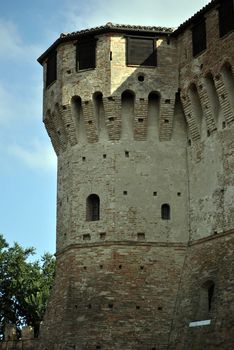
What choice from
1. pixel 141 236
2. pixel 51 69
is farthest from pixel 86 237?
pixel 51 69

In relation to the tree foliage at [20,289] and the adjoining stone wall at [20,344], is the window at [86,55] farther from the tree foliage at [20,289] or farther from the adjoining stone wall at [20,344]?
the tree foliage at [20,289]

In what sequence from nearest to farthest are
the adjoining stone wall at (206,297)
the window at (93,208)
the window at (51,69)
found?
1. the adjoining stone wall at (206,297)
2. the window at (93,208)
3. the window at (51,69)

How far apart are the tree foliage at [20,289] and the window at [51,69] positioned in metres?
A: 14.4

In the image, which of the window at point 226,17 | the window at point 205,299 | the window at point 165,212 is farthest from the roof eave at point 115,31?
the window at point 205,299

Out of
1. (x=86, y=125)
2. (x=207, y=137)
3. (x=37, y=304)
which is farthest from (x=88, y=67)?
(x=37, y=304)

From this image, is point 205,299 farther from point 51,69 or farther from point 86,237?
point 51,69

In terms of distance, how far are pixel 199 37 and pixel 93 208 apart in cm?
706

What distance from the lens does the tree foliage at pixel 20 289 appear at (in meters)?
39.6

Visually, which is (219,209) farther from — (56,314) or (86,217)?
(56,314)

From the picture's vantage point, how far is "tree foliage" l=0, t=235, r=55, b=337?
3962 centimetres

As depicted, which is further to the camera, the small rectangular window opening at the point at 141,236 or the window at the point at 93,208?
the window at the point at 93,208

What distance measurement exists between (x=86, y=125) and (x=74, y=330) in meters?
7.30

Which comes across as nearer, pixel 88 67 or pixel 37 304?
pixel 88 67

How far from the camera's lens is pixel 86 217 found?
25984 mm
